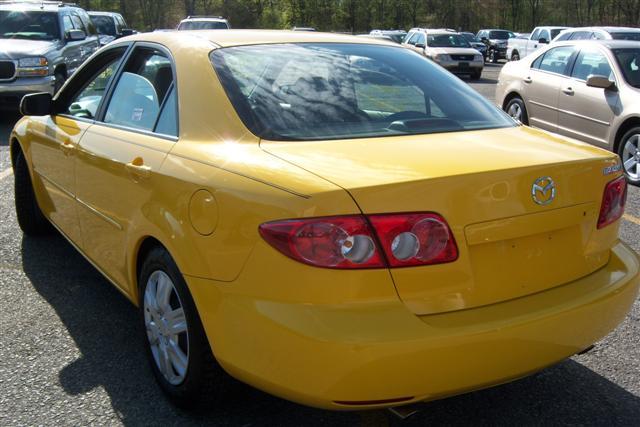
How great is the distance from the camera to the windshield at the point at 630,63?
7980mm

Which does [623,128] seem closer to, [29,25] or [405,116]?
[405,116]

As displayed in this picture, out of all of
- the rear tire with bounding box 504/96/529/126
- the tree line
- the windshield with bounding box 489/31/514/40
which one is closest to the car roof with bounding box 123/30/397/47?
the rear tire with bounding box 504/96/529/126

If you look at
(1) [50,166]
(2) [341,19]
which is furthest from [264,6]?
(1) [50,166]

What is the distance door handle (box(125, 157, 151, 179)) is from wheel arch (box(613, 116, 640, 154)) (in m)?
6.15

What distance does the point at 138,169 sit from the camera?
121 inches

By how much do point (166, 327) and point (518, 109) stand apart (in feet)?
25.9

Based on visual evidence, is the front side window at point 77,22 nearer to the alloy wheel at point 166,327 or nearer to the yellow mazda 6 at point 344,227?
the yellow mazda 6 at point 344,227

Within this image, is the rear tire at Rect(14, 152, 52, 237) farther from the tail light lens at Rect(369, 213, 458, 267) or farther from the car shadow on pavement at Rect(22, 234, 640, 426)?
the tail light lens at Rect(369, 213, 458, 267)

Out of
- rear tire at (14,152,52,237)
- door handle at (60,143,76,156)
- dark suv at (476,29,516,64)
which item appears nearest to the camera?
door handle at (60,143,76,156)

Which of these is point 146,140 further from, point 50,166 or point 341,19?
point 341,19

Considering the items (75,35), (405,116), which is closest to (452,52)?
(75,35)

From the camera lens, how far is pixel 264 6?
59750mm

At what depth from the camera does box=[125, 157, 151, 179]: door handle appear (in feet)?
9.88

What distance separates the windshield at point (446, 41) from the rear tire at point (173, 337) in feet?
75.5
